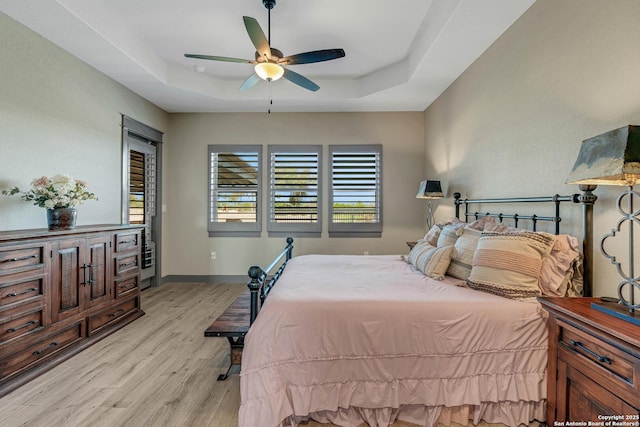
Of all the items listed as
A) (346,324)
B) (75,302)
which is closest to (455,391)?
(346,324)

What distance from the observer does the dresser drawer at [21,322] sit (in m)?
2.04

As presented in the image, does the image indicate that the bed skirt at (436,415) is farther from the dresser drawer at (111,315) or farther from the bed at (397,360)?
the dresser drawer at (111,315)

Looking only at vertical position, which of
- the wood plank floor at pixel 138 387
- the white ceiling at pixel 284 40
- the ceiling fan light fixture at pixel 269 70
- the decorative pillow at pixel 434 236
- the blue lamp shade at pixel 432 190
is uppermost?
the white ceiling at pixel 284 40

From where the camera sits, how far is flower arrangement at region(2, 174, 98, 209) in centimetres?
249

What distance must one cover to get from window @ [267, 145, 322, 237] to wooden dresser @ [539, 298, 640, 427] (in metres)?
3.60

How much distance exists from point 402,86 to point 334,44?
3.47 feet

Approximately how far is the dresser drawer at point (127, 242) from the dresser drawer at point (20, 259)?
2.75ft

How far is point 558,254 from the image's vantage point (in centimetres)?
180

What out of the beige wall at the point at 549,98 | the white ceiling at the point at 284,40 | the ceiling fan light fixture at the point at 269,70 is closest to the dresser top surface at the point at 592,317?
the beige wall at the point at 549,98

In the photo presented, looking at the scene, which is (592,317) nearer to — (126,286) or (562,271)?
(562,271)

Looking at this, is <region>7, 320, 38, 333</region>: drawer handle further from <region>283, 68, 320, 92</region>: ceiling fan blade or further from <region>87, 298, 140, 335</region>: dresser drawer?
<region>283, 68, 320, 92</region>: ceiling fan blade

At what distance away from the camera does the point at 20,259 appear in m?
2.13

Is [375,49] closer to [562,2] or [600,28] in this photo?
[562,2]

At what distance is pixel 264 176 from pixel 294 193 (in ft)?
1.92
